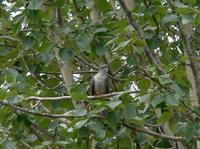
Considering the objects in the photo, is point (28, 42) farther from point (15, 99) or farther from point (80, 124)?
point (80, 124)

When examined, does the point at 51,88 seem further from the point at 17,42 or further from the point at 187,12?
the point at 187,12

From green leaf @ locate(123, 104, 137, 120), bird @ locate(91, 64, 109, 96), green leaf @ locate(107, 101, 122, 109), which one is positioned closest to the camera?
green leaf @ locate(107, 101, 122, 109)

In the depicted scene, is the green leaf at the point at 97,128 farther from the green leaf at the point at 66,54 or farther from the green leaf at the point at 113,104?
the green leaf at the point at 66,54

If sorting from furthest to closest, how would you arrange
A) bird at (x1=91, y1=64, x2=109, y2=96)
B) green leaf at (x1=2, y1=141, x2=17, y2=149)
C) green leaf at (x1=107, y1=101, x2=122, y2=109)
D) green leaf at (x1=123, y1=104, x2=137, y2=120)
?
1. bird at (x1=91, y1=64, x2=109, y2=96)
2. green leaf at (x1=2, y1=141, x2=17, y2=149)
3. green leaf at (x1=123, y1=104, x2=137, y2=120)
4. green leaf at (x1=107, y1=101, x2=122, y2=109)

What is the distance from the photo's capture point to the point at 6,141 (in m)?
1.99

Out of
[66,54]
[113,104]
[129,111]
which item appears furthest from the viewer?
[66,54]

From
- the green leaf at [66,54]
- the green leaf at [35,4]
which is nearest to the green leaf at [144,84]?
the green leaf at [66,54]

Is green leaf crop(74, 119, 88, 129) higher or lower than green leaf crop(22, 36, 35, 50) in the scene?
lower

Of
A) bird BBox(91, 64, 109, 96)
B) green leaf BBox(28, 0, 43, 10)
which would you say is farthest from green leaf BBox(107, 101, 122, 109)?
bird BBox(91, 64, 109, 96)

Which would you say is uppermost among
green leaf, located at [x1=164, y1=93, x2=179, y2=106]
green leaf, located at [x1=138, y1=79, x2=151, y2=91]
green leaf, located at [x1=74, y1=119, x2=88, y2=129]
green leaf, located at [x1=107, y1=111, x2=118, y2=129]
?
green leaf, located at [x1=164, y1=93, x2=179, y2=106]

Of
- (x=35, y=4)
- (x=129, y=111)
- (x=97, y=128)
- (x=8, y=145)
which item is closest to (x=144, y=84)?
(x=129, y=111)

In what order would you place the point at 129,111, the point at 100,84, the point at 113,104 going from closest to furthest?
the point at 113,104 → the point at 129,111 → the point at 100,84

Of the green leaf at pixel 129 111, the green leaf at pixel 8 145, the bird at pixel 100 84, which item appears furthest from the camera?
the bird at pixel 100 84

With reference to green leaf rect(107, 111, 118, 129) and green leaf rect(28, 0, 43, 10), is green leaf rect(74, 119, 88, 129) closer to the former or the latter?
green leaf rect(107, 111, 118, 129)
